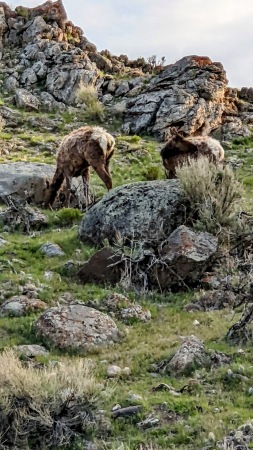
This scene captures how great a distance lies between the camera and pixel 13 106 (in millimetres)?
25828

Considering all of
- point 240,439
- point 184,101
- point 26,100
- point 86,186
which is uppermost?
point 184,101

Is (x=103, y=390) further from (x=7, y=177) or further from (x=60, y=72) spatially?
(x=60, y=72)

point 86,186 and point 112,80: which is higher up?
point 112,80

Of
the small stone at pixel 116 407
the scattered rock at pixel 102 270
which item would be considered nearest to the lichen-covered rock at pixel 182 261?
the scattered rock at pixel 102 270

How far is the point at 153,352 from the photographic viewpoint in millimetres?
6871

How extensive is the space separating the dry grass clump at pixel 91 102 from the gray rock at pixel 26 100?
1742 millimetres

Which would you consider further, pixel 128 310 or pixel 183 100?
pixel 183 100

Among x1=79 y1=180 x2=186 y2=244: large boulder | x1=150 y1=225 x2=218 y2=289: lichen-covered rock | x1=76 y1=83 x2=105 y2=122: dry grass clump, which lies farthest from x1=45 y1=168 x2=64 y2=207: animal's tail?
x1=76 y1=83 x2=105 y2=122: dry grass clump

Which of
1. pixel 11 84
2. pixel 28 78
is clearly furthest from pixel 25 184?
pixel 28 78

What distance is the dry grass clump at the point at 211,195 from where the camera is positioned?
10422 mm

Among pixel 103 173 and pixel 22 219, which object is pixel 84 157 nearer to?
pixel 103 173

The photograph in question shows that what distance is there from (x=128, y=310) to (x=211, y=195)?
3358 millimetres

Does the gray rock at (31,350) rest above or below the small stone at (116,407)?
below

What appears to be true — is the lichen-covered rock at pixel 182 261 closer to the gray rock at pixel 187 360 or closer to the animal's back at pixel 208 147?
the gray rock at pixel 187 360
